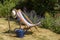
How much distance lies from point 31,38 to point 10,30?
142cm

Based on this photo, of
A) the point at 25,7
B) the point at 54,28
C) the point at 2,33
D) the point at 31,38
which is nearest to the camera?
the point at 31,38

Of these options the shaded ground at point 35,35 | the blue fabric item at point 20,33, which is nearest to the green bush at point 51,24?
the shaded ground at point 35,35

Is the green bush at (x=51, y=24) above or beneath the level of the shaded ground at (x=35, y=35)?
above

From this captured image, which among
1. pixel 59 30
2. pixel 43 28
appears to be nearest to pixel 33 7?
pixel 43 28

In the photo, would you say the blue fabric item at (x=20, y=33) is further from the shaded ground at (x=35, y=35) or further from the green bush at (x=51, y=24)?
the green bush at (x=51, y=24)

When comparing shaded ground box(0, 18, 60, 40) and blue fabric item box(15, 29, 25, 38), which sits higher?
blue fabric item box(15, 29, 25, 38)

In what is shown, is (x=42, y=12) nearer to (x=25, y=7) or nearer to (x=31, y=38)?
(x=25, y=7)

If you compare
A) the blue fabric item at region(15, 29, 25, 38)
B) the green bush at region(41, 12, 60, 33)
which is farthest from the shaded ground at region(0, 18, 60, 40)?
the green bush at region(41, 12, 60, 33)

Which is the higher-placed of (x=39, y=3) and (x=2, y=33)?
(x=39, y=3)

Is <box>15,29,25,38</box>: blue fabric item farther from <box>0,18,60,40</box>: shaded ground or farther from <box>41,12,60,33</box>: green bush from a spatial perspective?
<box>41,12,60,33</box>: green bush

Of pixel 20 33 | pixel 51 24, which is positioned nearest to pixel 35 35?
pixel 20 33

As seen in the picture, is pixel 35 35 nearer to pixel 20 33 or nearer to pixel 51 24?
pixel 20 33

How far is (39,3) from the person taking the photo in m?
12.2

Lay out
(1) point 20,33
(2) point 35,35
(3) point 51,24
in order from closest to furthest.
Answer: (1) point 20,33 → (2) point 35,35 → (3) point 51,24
